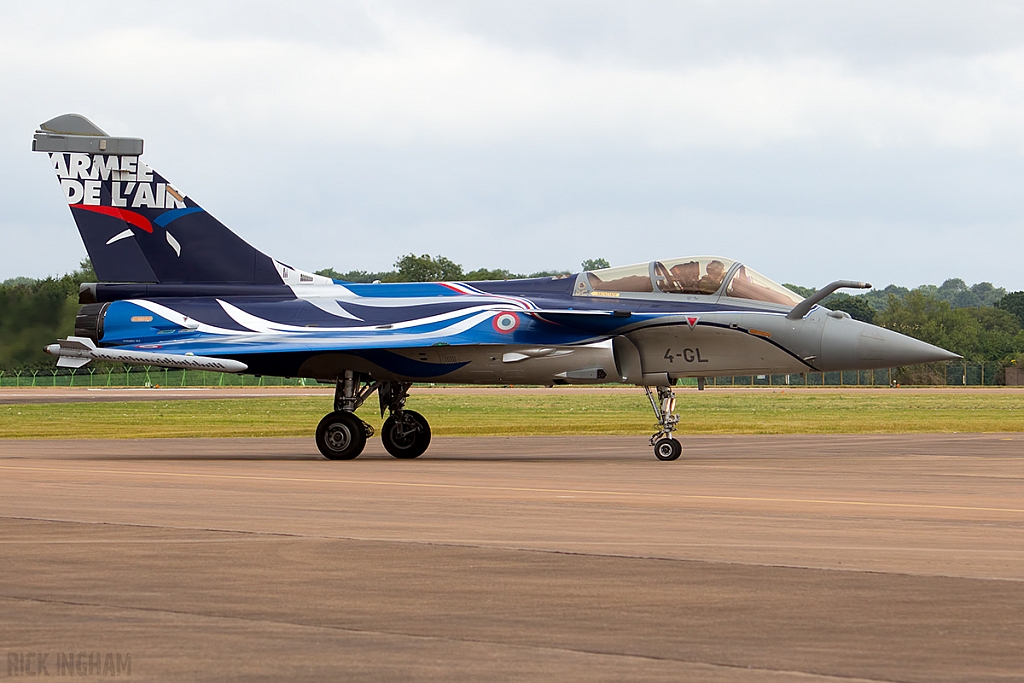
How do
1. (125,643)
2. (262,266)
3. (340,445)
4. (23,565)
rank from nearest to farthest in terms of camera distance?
(125,643), (23,565), (340,445), (262,266)

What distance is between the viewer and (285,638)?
6.37m

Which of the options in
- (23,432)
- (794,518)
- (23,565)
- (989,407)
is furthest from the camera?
(989,407)

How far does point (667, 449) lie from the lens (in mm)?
20516

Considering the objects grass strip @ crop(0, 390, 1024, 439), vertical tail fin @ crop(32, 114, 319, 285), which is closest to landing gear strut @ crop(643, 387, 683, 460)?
vertical tail fin @ crop(32, 114, 319, 285)

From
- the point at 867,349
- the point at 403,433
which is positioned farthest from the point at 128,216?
the point at 867,349

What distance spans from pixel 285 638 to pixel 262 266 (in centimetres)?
1704

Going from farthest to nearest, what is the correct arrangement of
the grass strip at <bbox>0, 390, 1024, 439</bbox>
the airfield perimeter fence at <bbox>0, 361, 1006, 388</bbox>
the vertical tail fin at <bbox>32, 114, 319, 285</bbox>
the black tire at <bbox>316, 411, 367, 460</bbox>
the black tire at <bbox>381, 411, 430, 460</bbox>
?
the airfield perimeter fence at <bbox>0, 361, 1006, 388</bbox>
the grass strip at <bbox>0, 390, 1024, 439</bbox>
the vertical tail fin at <bbox>32, 114, 319, 285</bbox>
the black tire at <bbox>381, 411, 430, 460</bbox>
the black tire at <bbox>316, 411, 367, 460</bbox>

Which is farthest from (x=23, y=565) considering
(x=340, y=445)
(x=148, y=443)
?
(x=148, y=443)

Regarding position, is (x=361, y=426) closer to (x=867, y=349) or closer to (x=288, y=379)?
(x=867, y=349)

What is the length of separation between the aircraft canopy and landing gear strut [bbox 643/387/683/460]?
1607 millimetres

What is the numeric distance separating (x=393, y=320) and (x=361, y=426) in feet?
5.74

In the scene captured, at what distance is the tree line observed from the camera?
31797mm

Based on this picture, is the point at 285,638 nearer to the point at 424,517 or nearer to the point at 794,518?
the point at 424,517

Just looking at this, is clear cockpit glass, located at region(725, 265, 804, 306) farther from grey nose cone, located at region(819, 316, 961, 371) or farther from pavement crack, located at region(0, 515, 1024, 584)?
pavement crack, located at region(0, 515, 1024, 584)
